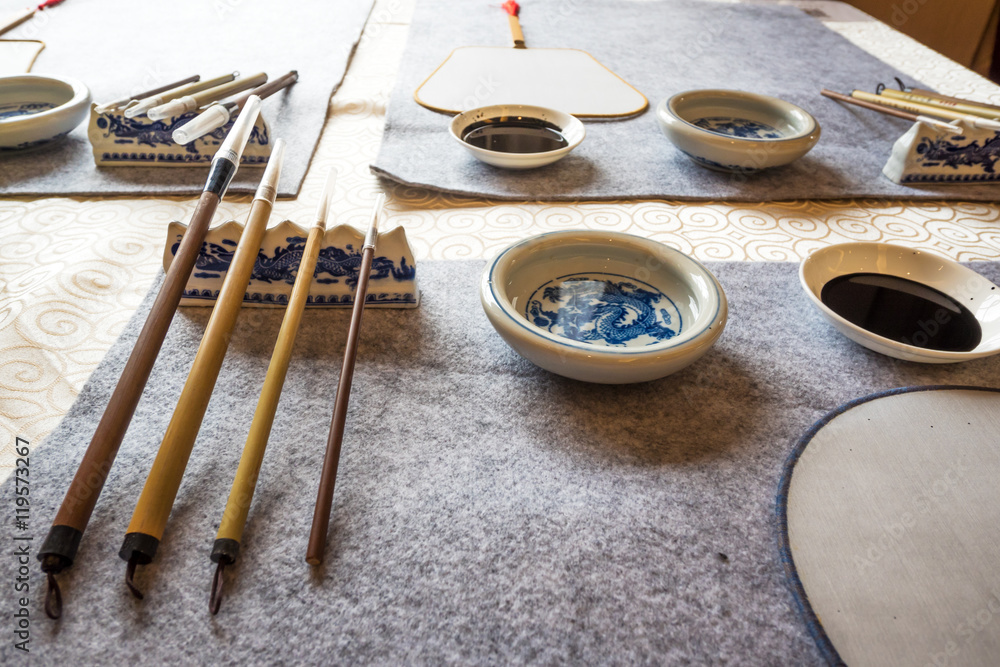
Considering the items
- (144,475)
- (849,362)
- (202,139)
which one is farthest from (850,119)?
(144,475)

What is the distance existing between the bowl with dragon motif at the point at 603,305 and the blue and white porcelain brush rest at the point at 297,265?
0.36 feet

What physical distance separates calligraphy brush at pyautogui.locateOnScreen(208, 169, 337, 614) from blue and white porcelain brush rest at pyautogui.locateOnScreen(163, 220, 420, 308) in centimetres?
3

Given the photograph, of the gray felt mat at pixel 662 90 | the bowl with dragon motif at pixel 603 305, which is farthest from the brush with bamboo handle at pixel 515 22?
the bowl with dragon motif at pixel 603 305

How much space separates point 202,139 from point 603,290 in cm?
60

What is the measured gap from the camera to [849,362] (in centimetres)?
52

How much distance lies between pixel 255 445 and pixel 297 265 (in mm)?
201

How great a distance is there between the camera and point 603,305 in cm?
52

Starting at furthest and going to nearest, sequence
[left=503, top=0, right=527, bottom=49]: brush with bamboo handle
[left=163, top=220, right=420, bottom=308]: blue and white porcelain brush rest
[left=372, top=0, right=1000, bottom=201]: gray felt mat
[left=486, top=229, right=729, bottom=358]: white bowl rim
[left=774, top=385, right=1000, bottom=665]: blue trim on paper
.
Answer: [left=503, top=0, right=527, bottom=49]: brush with bamboo handle
[left=372, top=0, right=1000, bottom=201]: gray felt mat
[left=163, top=220, right=420, bottom=308]: blue and white porcelain brush rest
[left=486, top=229, right=729, bottom=358]: white bowl rim
[left=774, top=385, right=1000, bottom=665]: blue trim on paper

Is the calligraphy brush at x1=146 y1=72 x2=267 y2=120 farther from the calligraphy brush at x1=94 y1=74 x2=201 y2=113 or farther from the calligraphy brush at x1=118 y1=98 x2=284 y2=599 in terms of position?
the calligraphy brush at x1=118 y1=98 x2=284 y2=599

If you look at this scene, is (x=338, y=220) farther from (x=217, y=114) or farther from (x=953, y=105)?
(x=953, y=105)

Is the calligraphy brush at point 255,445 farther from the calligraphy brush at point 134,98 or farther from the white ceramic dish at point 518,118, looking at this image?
the calligraphy brush at point 134,98

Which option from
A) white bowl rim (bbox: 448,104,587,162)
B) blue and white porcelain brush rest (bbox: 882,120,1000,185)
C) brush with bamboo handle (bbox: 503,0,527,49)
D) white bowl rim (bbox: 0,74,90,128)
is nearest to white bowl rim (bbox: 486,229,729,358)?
white bowl rim (bbox: 448,104,587,162)

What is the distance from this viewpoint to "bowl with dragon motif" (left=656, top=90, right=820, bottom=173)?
A: 2.60 feet

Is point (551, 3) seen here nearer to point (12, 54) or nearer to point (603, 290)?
point (12, 54)
